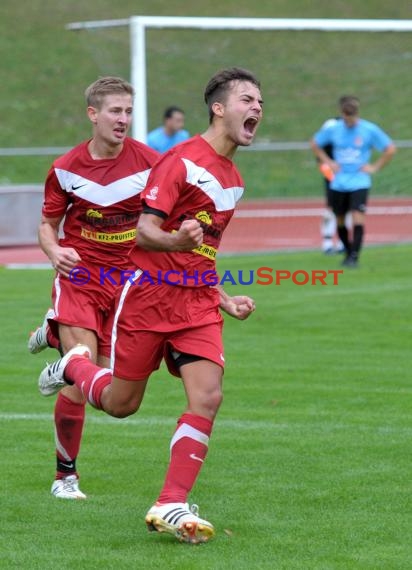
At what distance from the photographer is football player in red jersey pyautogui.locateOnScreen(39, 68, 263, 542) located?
5477 mm

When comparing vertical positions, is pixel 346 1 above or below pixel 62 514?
above

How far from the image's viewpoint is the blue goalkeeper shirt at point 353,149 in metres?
17.4

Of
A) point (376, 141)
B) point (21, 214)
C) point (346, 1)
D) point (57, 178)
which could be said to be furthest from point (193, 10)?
point (57, 178)

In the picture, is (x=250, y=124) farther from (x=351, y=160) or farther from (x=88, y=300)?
(x=351, y=160)

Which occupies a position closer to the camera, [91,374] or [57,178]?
[91,374]

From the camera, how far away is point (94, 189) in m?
6.65

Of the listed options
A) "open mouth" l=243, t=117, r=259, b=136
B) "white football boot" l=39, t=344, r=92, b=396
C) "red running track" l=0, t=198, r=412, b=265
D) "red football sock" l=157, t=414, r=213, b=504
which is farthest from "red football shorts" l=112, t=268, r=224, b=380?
"red running track" l=0, t=198, r=412, b=265

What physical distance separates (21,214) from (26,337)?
933 centimetres

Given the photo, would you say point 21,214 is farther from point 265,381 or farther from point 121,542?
point 121,542

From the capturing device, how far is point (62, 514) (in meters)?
6.01

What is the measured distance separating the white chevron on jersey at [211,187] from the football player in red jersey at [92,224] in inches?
41.4

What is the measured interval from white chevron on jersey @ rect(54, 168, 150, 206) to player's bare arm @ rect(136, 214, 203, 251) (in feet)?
3.86

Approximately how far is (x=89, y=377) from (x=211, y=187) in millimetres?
1126

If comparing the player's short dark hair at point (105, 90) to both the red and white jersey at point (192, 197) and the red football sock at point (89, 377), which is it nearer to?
the red and white jersey at point (192, 197)
